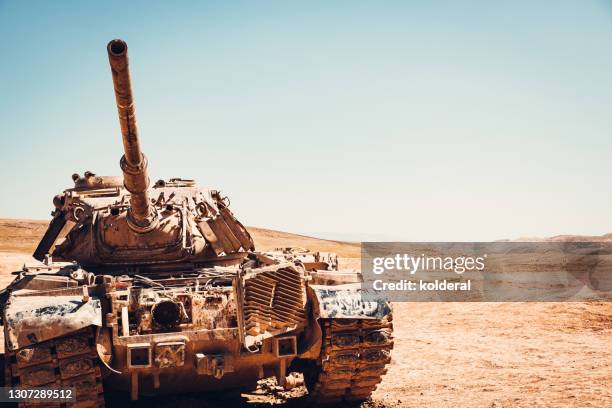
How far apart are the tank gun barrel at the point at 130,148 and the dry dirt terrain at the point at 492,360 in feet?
8.14

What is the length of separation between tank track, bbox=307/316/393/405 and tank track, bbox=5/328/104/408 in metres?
2.59

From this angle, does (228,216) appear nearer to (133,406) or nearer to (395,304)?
(133,406)

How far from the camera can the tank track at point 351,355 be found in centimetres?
807

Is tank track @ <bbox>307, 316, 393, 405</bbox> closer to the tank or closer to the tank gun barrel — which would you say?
the tank

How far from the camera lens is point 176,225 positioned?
9445mm

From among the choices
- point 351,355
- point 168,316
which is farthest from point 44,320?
point 351,355

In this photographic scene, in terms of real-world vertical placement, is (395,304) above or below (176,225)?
below

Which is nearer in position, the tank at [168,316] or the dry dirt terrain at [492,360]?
the tank at [168,316]

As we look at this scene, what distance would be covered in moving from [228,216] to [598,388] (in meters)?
5.66

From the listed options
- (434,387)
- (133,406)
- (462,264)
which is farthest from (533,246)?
(133,406)

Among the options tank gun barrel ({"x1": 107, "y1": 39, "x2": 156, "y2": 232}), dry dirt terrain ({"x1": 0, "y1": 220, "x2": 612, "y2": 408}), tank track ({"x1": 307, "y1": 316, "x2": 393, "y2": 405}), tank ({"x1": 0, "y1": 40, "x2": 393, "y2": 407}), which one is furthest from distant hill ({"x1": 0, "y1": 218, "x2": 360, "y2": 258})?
tank track ({"x1": 307, "y1": 316, "x2": 393, "y2": 405})

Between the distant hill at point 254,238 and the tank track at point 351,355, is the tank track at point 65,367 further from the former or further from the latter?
the distant hill at point 254,238

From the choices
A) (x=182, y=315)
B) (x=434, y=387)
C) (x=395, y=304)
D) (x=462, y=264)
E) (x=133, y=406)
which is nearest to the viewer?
(x=182, y=315)

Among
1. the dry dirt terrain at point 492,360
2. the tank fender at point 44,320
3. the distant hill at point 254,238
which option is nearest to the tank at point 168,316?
the tank fender at point 44,320
